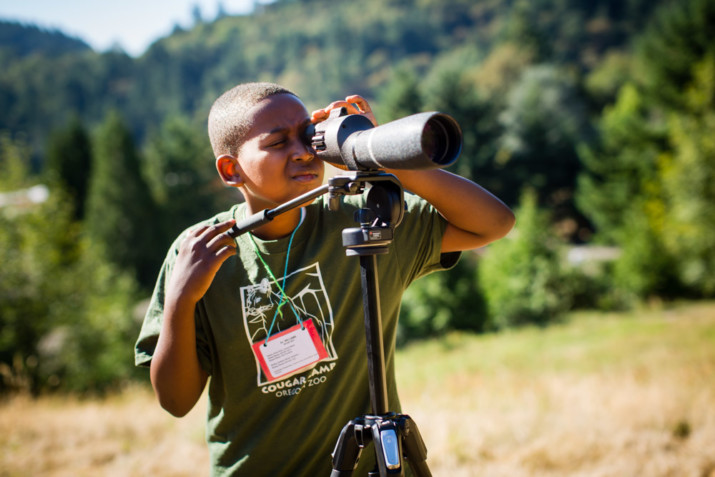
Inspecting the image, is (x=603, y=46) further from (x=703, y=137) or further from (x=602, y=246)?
(x=703, y=137)

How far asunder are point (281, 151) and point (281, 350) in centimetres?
58

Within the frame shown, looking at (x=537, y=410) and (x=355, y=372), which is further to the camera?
(x=537, y=410)

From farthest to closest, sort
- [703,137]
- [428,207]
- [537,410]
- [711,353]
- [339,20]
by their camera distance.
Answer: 1. [339,20]
2. [703,137]
3. [711,353]
4. [537,410]
5. [428,207]

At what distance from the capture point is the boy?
1582 mm

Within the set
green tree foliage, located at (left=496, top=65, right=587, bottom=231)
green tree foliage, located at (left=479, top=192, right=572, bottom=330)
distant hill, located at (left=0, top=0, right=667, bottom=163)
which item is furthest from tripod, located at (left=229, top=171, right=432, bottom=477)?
distant hill, located at (left=0, top=0, right=667, bottom=163)

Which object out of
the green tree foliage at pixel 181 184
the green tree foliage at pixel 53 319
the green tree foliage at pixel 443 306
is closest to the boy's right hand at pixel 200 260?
the green tree foliage at pixel 53 319

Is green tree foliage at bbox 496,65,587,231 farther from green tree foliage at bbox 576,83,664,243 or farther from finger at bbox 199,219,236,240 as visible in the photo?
finger at bbox 199,219,236,240

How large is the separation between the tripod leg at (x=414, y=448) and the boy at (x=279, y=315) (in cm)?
31

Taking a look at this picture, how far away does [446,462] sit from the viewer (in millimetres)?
3426

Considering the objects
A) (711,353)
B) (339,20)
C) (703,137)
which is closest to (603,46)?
(339,20)

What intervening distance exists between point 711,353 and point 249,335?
12.3 meters


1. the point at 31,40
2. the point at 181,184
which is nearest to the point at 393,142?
the point at 181,184

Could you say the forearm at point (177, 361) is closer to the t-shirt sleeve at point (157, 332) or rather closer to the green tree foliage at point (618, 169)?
the t-shirt sleeve at point (157, 332)

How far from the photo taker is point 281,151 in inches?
62.1
